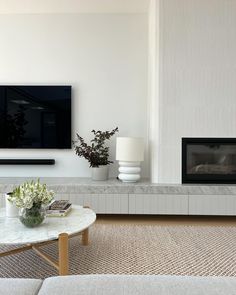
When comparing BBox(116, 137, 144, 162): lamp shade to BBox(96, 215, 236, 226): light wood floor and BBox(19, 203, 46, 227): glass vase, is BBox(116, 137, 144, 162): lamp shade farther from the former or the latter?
BBox(19, 203, 46, 227): glass vase

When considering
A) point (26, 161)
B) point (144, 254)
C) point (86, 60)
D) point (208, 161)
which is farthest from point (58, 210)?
point (86, 60)

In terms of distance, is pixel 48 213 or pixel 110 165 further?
pixel 110 165

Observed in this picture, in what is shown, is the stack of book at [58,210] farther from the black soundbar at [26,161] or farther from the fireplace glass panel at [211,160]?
the fireplace glass panel at [211,160]

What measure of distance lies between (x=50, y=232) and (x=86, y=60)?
9.53 feet

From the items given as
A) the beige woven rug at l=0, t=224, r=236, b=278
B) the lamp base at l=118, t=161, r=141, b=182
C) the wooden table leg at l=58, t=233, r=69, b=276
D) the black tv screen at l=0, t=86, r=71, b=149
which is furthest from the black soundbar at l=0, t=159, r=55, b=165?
the wooden table leg at l=58, t=233, r=69, b=276

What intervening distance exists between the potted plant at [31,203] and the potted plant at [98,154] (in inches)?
67.4

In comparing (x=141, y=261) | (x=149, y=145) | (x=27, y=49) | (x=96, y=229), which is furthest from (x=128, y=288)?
(x=27, y=49)

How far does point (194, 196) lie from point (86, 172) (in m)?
1.63

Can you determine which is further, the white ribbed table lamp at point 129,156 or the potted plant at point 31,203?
the white ribbed table lamp at point 129,156

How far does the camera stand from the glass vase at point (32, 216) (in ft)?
6.60

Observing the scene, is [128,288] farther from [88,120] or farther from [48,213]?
[88,120]

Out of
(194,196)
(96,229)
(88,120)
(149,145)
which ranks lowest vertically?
(96,229)

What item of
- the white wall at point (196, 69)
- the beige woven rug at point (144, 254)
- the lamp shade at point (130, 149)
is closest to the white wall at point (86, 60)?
the lamp shade at point (130, 149)

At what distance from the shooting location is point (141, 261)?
7.33 ft
